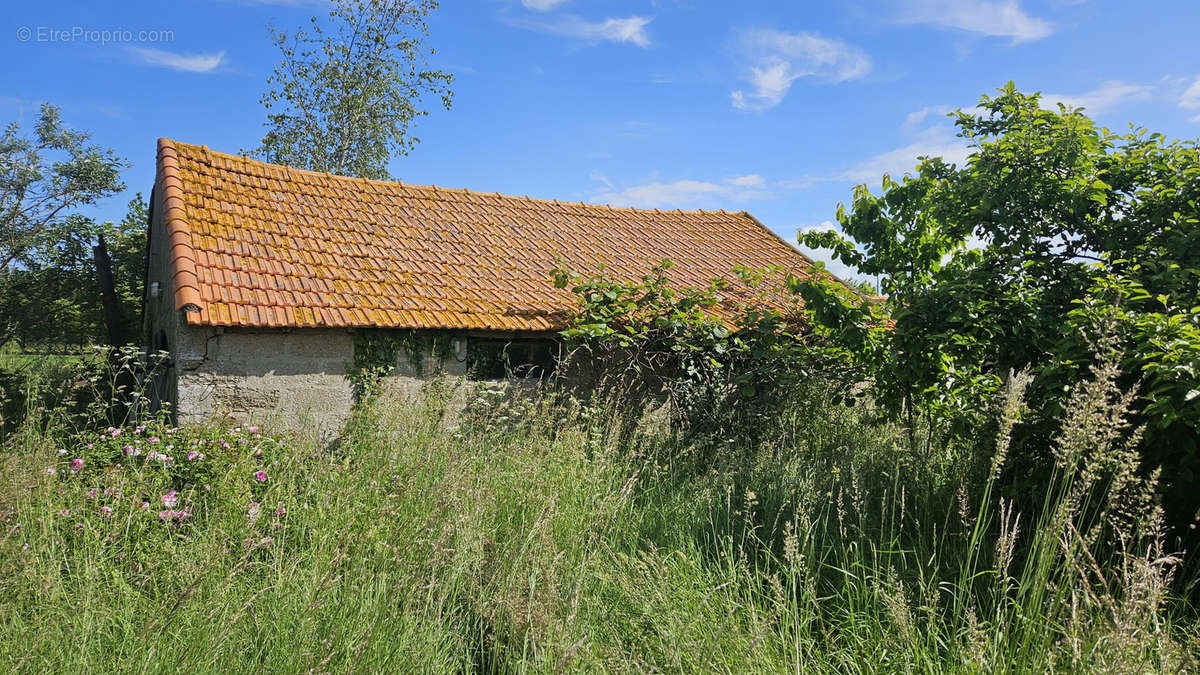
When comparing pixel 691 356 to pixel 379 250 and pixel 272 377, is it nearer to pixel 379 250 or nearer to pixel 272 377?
pixel 379 250

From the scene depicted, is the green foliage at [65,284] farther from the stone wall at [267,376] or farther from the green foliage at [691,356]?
the green foliage at [691,356]

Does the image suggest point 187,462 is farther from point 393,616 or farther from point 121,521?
point 393,616

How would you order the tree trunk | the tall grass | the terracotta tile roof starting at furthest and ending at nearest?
the tree trunk < the terracotta tile roof < the tall grass

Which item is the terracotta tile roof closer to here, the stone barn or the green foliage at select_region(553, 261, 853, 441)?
the stone barn

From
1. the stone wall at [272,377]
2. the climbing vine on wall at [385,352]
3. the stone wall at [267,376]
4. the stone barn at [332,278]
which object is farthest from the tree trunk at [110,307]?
the climbing vine on wall at [385,352]

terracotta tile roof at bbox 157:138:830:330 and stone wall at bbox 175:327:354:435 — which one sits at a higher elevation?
terracotta tile roof at bbox 157:138:830:330

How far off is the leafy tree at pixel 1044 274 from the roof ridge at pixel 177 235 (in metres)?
6.06

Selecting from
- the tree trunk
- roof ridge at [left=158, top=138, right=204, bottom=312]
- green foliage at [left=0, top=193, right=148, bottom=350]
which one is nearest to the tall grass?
roof ridge at [left=158, top=138, right=204, bottom=312]

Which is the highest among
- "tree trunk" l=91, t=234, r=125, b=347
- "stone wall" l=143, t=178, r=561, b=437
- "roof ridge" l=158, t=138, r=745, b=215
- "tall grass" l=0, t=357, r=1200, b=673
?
"roof ridge" l=158, t=138, r=745, b=215

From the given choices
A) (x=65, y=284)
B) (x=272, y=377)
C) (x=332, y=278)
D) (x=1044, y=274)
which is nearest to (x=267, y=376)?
(x=272, y=377)

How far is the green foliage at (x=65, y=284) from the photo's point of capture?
1548 centimetres

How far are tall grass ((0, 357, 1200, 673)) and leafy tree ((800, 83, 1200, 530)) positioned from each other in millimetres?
431

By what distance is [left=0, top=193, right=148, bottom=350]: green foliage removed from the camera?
1548cm

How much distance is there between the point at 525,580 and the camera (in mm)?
3455
